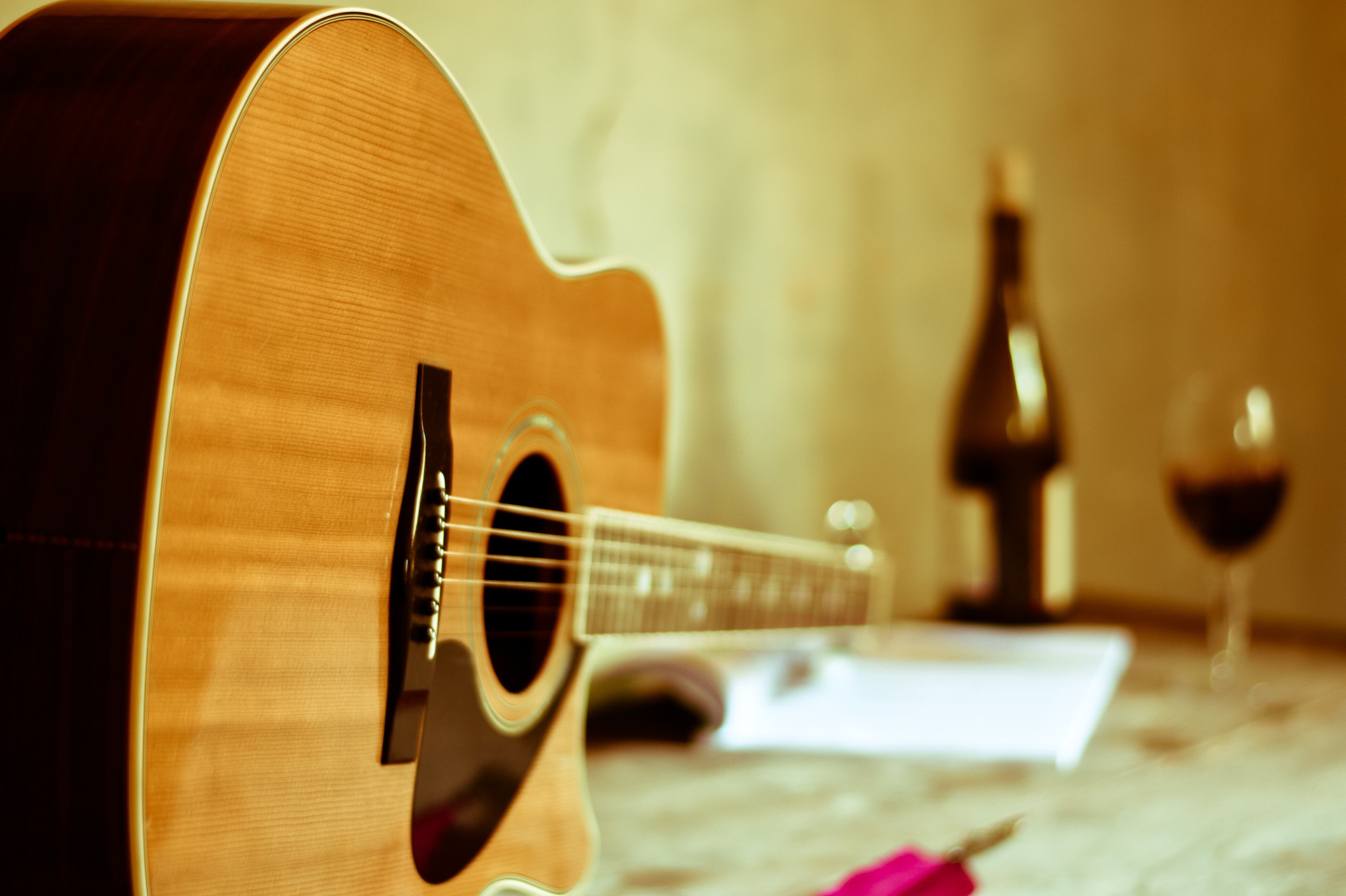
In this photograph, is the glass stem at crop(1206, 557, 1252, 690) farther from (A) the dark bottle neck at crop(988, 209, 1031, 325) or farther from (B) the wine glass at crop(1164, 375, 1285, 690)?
(A) the dark bottle neck at crop(988, 209, 1031, 325)

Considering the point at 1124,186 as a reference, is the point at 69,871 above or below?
below

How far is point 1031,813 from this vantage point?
656mm

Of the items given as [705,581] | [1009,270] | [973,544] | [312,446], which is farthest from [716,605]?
[1009,270]

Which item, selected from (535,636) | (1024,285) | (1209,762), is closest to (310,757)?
(535,636)

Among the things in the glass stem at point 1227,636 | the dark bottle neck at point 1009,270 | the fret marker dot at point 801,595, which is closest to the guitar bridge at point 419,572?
the fret marker dot at point 801,595

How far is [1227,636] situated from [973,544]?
26 centimetres

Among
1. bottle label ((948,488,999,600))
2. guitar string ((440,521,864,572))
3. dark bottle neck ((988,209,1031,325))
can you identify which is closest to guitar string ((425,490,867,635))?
guitar string ((440,521,864,572))

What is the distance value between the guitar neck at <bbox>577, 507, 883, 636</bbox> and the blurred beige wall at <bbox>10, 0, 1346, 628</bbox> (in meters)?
0.18

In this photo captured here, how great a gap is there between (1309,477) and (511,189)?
1.80m

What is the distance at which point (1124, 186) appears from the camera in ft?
5.49

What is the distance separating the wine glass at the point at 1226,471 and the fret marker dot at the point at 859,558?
0.98ft

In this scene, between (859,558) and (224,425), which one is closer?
(224,425)

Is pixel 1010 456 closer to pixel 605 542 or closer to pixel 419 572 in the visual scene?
pixel 605 542

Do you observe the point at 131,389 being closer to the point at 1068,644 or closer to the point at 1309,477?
the point at 1068,644
